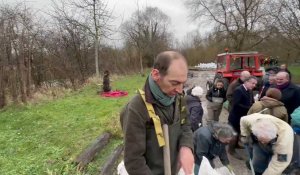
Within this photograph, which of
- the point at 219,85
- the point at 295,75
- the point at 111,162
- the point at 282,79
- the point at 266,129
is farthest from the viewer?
the point at 295,75

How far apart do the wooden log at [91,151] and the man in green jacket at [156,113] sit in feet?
10.8

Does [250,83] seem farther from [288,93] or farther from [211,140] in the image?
[211,140]

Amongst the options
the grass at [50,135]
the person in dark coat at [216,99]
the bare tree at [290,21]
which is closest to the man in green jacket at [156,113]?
the grass at [50,135]

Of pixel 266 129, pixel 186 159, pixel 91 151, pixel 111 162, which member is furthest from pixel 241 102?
pixel 186 159

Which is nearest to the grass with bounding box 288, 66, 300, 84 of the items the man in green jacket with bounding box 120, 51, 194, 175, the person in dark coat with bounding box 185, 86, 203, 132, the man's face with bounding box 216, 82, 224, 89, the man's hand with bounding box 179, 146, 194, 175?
the man's face with bounding box 216, 82, 224, 89

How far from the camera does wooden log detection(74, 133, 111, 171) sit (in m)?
4.93

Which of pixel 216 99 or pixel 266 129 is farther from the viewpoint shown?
pixel 216 99

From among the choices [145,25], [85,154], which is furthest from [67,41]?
[145,25]

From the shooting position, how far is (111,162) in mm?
5309

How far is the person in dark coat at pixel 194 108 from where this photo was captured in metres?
5.33

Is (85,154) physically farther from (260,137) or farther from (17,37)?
(17,37)

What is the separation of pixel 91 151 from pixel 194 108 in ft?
6.56

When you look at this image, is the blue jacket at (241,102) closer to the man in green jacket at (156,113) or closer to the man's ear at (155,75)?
the man in green jacket at (156,113)

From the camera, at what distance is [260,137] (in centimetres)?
379
